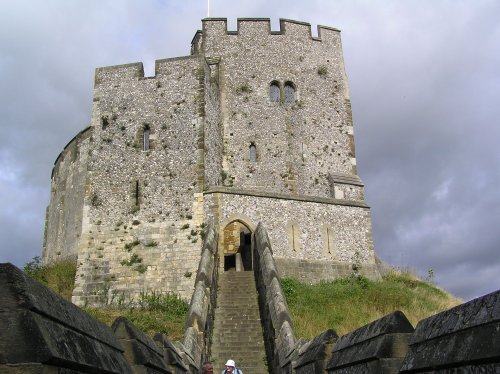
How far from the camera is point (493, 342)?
294cm

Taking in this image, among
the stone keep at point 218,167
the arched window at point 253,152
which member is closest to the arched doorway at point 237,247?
Result: the stone keep at point 218,167

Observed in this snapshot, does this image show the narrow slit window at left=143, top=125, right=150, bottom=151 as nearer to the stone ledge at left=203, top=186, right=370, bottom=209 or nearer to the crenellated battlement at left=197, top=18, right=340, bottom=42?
the stone ledge at left=203, top=186, right=370, bottom=209

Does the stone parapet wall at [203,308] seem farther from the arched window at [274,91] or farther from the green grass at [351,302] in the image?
the arched window at [274,91]

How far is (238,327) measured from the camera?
15523 millimetres

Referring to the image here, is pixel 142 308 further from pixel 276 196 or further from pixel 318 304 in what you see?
pixel 276 196

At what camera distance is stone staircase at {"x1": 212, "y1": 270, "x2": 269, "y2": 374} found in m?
13.9

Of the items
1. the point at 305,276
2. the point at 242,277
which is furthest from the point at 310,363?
the point at 305,276

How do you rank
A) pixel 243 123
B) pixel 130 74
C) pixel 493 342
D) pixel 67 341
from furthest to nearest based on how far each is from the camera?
pixel 243 123, pixel 130 74, pixel 67 341, pixel 493 342

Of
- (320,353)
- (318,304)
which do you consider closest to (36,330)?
(320,353)

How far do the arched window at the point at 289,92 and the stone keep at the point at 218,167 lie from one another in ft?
0.20

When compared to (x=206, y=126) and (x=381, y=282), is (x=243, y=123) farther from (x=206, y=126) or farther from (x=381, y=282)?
(x=381, y=282)

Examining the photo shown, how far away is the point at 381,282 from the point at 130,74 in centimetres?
1309

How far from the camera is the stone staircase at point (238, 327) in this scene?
1385 cm

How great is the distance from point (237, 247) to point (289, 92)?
9.59m
